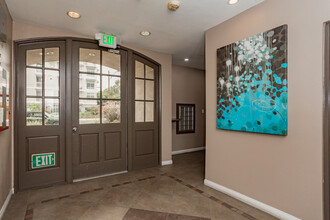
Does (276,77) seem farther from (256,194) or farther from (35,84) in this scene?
(35,84)

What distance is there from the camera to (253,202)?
2.34 m

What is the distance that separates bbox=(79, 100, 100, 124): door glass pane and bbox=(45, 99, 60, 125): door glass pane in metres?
0.36

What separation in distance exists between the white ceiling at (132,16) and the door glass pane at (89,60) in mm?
321

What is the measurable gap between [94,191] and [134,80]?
225 centimetres

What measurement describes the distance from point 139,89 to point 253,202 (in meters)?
2.91

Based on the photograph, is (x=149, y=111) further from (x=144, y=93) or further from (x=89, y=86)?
(x=89, y=86)

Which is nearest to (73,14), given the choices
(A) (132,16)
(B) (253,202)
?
(A) (132,16)

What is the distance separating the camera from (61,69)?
10.1ft

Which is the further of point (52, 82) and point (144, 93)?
point (144, 93)

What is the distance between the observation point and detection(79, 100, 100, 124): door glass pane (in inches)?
129

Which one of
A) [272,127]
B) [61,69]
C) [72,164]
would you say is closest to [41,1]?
[61,69]

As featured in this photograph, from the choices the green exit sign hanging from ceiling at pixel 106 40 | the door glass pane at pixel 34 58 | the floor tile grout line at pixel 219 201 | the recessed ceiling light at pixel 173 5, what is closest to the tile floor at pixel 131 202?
the floor tile grout line at pixel 219 201

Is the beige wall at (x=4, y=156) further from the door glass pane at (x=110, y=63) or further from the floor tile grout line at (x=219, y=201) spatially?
the floor tile grout line at (x=219, y=201)

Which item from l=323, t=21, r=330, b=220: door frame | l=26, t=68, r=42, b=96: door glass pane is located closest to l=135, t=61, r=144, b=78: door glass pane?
l=26, t=68, r=42, b=96: door glass pane
